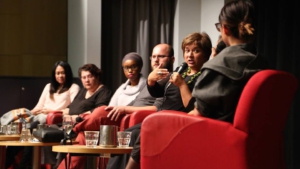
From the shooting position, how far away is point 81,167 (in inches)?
172

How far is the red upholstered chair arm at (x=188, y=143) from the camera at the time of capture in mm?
2818

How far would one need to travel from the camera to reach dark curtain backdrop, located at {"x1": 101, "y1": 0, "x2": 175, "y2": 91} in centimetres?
683

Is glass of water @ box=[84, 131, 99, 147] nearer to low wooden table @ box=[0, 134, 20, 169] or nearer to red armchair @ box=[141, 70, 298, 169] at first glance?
red armchair @ box=[141, 70, 298, 169]

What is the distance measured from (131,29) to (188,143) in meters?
4.04

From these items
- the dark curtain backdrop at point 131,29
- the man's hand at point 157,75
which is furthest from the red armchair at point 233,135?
the dark curtain backdrop at point 131,29

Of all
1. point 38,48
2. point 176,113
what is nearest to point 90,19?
point 38,48

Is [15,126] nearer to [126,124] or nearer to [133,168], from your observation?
[126,124]

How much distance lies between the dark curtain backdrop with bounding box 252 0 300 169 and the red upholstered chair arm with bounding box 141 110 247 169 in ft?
9.34

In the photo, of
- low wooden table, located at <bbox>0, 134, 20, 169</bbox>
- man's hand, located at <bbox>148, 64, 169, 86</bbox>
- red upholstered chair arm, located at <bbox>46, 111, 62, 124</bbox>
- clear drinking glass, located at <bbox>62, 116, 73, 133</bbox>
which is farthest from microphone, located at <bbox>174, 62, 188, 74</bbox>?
red upholstered chair arm, located at <bbox>46, 111, 62, 124</bbox>

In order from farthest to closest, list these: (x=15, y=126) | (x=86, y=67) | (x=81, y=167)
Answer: (x=86, y=67) < (x=15, y=126) < (x=81, y=167)

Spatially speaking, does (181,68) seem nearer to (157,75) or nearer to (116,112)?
(157,75)

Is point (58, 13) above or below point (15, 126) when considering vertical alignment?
above

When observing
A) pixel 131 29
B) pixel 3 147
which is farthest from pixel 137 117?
pixel 131 29

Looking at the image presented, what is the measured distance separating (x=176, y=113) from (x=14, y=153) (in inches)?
127
